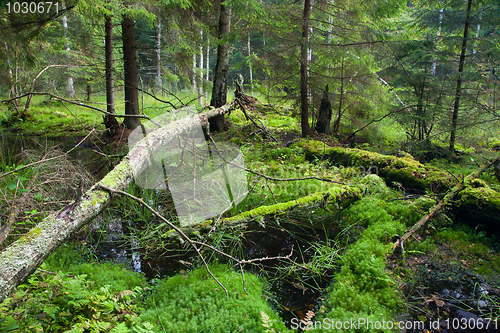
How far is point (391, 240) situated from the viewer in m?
3.68

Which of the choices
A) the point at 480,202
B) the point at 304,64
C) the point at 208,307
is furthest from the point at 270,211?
the point at 304,64

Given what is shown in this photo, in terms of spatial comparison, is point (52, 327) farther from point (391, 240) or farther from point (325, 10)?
point (325, 10)

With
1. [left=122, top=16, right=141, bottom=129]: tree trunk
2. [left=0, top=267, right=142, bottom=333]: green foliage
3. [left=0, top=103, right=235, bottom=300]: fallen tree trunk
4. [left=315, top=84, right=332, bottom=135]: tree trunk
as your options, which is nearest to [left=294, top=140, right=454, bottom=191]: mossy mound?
[left=315, top=84, right=332, bottom=135]: tree trunk

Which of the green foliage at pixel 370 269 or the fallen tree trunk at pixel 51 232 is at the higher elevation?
the fallen tree trunk at pixel 51 232

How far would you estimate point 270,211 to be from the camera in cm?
385

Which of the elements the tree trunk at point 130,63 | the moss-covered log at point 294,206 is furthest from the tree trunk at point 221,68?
Result: the moss-covered log at point 294,206

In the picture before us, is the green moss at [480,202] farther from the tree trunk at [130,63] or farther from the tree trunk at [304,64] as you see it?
the tree trunk at [130,63]

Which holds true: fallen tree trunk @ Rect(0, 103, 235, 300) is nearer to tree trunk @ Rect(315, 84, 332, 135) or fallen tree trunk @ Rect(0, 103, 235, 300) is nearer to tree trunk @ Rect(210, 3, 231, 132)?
tree trunk @ Rect(210, 3, 231, 132)

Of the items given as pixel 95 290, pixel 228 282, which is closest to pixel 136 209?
pixel 95 290

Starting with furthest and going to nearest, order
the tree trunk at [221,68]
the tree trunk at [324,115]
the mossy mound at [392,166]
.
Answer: the tree trunk at [324,115]
the tree trunk at [221,68]
the mossy mound at [392,166]

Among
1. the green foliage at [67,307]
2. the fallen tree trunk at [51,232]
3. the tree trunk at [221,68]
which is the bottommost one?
the green foliage at [67,307]

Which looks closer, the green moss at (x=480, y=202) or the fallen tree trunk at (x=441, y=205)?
the fallen tree trunk at (x=441, y=205)
